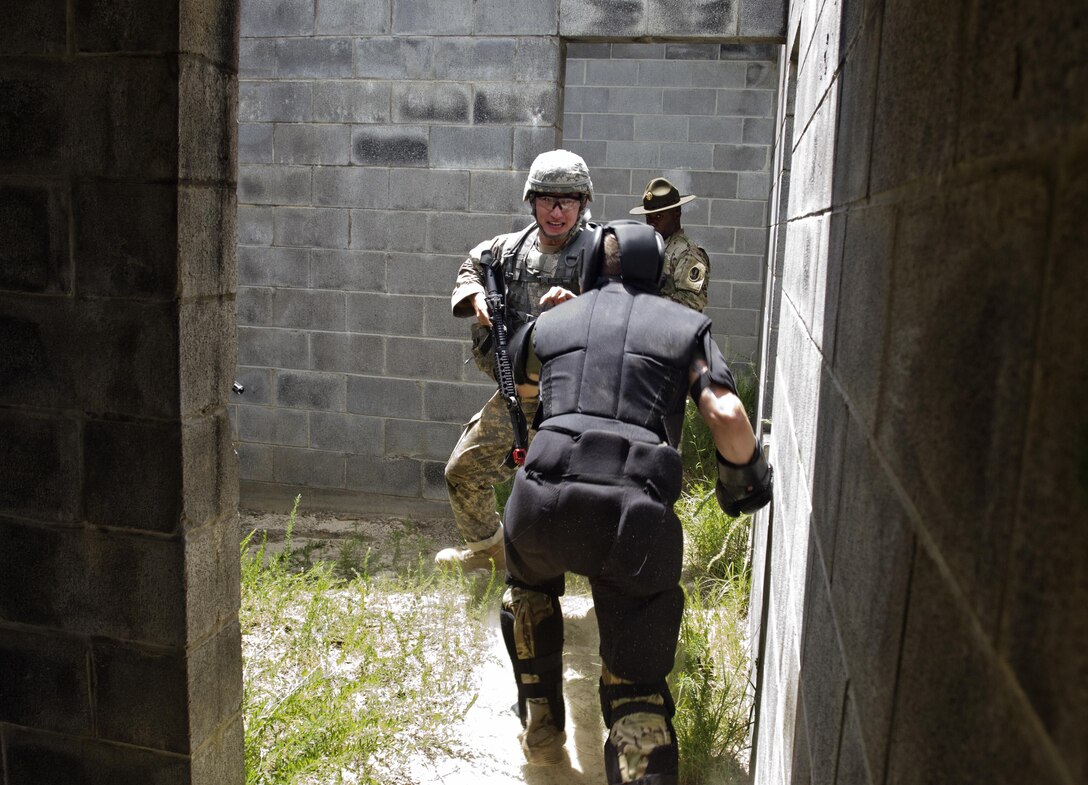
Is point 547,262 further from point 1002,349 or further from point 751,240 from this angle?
point 751,240

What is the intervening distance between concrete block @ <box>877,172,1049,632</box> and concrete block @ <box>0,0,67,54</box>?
1.94 meters

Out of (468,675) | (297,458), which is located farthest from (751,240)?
(468,675)

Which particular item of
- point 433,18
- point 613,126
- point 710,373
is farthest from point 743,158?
point 710,373

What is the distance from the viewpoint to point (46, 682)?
7.81 feet

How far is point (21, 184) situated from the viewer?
7.27 feet

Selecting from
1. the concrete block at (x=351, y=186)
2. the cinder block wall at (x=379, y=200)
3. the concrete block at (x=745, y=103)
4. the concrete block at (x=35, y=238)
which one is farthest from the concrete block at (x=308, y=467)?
the concrete block at (x=745, y=103)

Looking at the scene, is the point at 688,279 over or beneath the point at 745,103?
beneath

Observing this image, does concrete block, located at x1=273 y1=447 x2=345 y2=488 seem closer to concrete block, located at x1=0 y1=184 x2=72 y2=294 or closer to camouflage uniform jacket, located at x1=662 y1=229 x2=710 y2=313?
camouflage uniform jacket, located at x1=662 y1=229 x2=710 y2=313

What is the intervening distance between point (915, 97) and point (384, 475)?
207 inches

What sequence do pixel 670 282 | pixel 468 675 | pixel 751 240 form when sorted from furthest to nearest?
pixel 751 240 → pixel 670 282 → pixel 468 675

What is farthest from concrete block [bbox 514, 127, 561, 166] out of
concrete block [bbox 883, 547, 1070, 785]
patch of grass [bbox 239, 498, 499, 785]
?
concrete block [bbox 883, 547, 1070, 785]

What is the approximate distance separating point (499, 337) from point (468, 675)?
1.35 meters

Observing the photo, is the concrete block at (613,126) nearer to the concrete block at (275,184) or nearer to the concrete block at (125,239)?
the concrete block at (275,184)

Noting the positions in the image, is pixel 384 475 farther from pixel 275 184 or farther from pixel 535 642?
pixel 535 642
